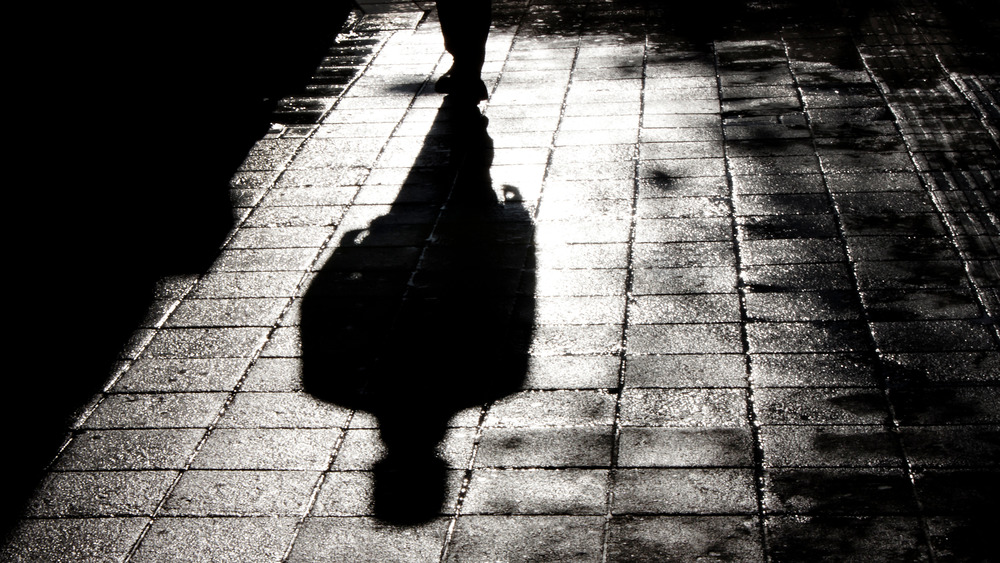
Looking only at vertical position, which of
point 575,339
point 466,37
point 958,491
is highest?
point 466,37

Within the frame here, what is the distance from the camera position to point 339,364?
5215 millimetres

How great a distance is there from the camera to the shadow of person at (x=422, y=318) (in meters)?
4.59

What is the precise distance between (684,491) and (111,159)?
572 cm

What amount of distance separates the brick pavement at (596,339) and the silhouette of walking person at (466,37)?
29cm

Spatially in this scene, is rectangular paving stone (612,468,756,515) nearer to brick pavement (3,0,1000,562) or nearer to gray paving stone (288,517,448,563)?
brick pavement (3,0,1000,562)

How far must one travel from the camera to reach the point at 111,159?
7953 mm

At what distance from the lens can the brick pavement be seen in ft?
13.2

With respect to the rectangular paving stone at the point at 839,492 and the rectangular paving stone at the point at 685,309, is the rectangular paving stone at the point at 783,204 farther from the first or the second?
the rectangular paving stone at the point at 839,492

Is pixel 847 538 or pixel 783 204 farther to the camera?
pixel 783 204

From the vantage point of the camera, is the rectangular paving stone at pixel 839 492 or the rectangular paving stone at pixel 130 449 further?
the rectangular paving stone at pixel 130 449

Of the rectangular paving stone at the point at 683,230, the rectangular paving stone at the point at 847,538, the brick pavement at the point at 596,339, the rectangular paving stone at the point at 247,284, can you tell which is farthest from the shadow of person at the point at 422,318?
the rectangular paving stone at the point at 847,538

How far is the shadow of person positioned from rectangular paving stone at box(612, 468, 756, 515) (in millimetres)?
789

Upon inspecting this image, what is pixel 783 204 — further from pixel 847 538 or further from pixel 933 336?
pixel 847 538

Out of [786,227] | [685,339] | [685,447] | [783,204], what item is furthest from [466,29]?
[685,447]
